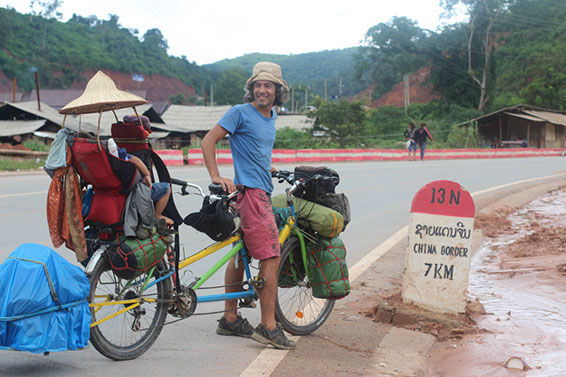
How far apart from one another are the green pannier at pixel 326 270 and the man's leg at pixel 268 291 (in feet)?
1.85

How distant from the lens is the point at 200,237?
9273mm

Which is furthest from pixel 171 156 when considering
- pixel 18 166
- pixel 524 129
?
pixel 524 129

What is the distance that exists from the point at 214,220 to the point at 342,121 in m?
43.6

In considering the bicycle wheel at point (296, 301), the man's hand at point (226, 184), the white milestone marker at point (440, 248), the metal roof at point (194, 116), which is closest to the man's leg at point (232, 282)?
the bicycle wheel at point (296, 301)

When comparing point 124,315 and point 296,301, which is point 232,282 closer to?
point 296,301

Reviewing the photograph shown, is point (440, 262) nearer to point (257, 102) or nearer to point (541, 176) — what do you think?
point (257, 102)

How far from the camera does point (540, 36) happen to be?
85562 mm

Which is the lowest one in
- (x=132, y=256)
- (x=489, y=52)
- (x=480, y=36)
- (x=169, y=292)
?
(x=169, y=292)

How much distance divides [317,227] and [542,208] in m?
11.0

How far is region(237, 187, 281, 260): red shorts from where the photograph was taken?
14.9ft

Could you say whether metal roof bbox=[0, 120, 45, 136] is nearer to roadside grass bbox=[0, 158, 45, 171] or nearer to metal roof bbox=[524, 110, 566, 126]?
roadside grass bbox=[0, 158, 45, 171]

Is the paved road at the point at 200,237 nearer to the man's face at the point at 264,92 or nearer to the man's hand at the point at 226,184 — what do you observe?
the man's hand at the point at 226,184

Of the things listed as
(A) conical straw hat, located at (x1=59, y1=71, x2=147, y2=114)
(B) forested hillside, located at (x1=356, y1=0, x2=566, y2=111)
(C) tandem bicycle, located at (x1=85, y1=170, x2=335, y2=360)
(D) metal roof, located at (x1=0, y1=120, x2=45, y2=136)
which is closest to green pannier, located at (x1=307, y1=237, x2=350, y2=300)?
(C) tandem bicycle, located at (x1=85, y1=170, x2=335, y2=360)

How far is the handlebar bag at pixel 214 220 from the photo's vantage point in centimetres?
438
